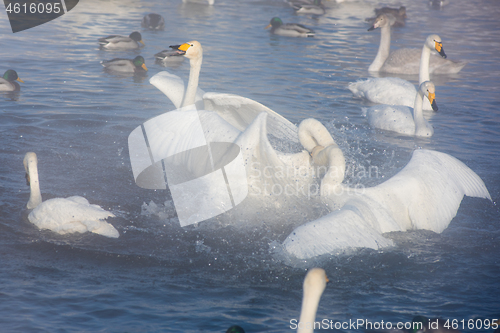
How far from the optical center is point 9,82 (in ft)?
34.8

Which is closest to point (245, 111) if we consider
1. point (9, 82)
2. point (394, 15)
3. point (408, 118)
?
point (408, 118)

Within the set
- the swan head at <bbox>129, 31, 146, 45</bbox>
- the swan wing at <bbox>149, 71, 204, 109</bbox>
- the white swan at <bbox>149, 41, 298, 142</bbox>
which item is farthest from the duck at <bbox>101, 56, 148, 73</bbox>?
the swan wing at <bbox>149, 71, 204, 109</bbox>

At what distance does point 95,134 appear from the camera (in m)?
8.68

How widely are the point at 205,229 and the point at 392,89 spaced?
6.57 metres

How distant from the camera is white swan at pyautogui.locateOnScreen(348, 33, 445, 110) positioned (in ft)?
35.1

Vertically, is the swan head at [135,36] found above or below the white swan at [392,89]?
above

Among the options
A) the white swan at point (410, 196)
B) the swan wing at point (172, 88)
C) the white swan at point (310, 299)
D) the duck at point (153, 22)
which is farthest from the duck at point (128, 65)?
the white swan at point (310, 299)

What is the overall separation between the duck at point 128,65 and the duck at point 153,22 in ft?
17.2

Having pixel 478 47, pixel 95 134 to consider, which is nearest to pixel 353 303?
pixel 95 134

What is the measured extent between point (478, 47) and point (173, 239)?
15447mm

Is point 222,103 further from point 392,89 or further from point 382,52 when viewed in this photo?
point 382,52

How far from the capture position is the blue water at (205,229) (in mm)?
4484

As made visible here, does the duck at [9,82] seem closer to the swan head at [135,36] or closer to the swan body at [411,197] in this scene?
the swan head at [135,36]

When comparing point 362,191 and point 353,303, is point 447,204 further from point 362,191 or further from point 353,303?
point 353,303
